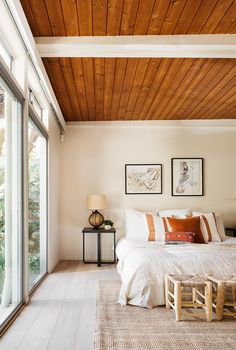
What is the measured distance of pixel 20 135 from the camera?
3.39m

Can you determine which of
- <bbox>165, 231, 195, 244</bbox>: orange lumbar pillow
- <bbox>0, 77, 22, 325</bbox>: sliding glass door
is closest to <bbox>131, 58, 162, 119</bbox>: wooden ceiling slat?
<bbox>0, 77, 22, 325</bbox>: sliding glass door

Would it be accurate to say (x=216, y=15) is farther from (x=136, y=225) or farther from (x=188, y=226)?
(x=136, y=225)

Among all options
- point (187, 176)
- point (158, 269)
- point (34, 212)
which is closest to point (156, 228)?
point (187, 176)

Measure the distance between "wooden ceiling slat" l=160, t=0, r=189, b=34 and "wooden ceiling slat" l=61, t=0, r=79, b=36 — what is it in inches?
29.2

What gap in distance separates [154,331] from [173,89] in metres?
2.94

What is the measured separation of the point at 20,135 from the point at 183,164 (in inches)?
138

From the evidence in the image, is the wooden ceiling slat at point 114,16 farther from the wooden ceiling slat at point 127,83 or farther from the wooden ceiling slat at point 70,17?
the wooden ceiling slat at point 127,83

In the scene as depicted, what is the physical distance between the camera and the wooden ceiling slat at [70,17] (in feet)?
8.32

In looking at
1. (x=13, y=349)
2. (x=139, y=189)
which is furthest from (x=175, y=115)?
(x=13, y=349)

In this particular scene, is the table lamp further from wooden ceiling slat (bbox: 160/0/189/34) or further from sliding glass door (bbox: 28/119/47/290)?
wooden ceiling slat (bbox: 160/0/189/34)

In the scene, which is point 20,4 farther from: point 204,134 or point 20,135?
point 204,134

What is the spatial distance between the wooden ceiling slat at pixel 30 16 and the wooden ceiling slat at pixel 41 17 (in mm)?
23

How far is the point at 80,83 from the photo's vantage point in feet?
13.6

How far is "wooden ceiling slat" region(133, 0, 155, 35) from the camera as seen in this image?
255 centimetres
